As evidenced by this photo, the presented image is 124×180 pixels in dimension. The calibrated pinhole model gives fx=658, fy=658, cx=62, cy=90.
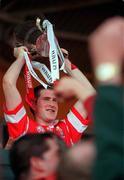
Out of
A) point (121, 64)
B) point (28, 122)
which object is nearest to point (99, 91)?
point (121, 64)

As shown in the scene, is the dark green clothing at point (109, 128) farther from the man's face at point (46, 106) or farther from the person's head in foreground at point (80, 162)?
the man's face at point (46, 106)

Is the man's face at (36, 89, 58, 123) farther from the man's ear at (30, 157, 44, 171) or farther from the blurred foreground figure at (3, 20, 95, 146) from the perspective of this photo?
the man's ear at (30, 157, 44, 171)

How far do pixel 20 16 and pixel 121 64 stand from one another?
4720mm

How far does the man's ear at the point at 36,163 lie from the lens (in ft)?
6.80

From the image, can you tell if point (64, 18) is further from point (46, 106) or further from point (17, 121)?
point (17, 121)

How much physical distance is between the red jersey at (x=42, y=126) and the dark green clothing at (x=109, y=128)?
6.14ft

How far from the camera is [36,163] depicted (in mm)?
2088

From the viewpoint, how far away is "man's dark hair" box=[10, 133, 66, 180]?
6.88 feet

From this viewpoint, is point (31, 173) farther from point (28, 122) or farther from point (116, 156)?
point (28, 122)

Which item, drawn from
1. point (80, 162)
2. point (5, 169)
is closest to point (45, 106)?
point (5, 169)

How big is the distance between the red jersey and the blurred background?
1.88 m

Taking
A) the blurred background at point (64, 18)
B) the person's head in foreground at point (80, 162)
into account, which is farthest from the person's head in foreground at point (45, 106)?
the person's head in foreground at point (80, 162)

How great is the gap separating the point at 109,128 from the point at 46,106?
2150 millimetres

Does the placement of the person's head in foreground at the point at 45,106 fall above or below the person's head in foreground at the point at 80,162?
below
